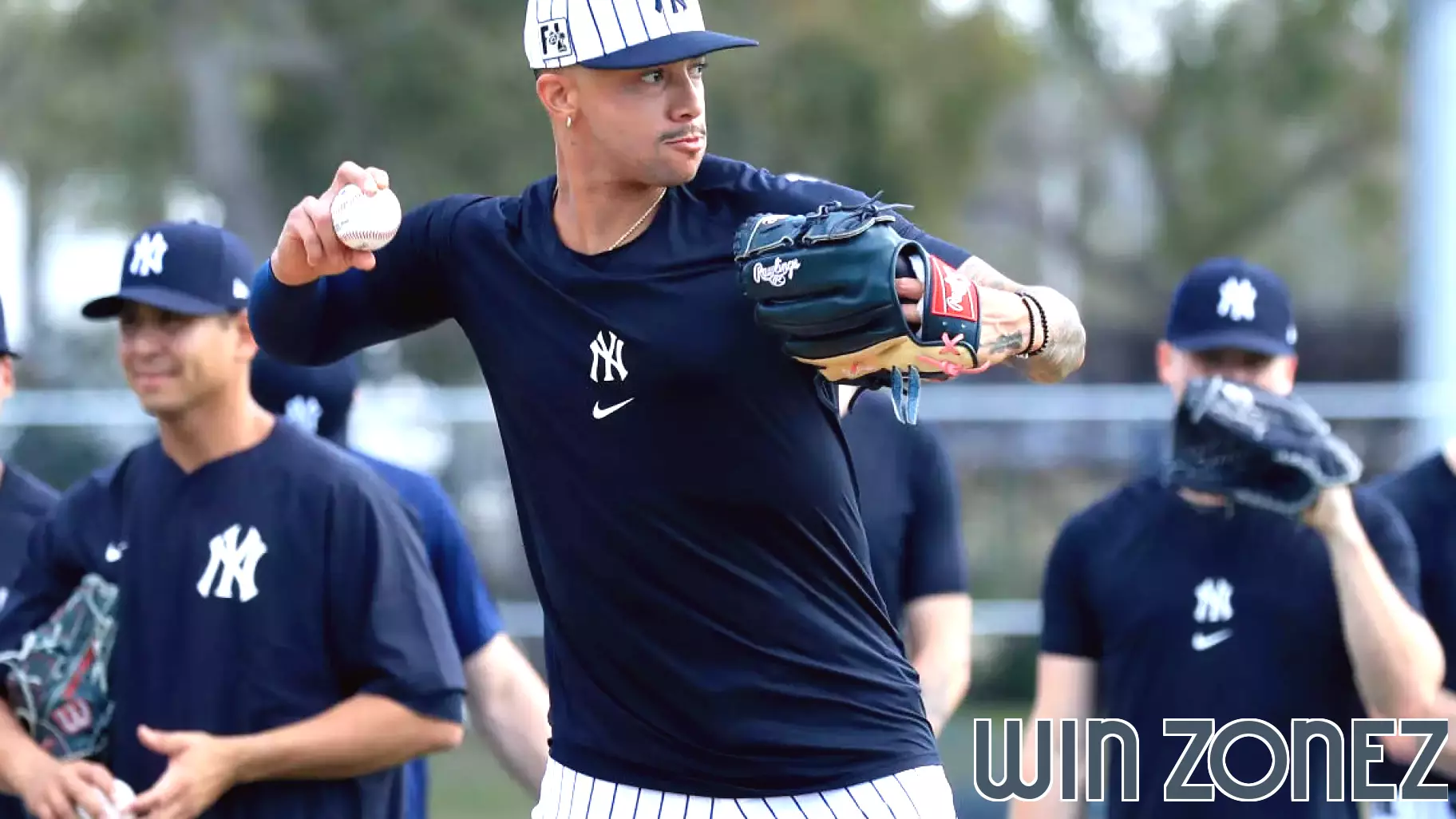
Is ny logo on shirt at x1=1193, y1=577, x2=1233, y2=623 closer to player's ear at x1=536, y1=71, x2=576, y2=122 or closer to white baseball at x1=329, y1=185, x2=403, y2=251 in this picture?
player's ear at x1=536, y1=71, x2=576, y2=122

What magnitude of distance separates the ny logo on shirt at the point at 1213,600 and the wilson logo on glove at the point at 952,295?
2220 millimetres

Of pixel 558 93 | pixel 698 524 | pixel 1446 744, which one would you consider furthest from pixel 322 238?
pixel 1446 744

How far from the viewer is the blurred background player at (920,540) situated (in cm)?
610

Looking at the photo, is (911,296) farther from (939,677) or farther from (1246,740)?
(939,677)

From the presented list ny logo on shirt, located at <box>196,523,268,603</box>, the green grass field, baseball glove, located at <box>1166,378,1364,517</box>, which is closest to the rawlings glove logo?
ny logo on shirt, located at <box>196,523,268,603</box>

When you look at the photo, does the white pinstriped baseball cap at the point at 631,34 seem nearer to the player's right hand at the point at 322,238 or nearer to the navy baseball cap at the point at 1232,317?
the player's right hand at the point at 322,238

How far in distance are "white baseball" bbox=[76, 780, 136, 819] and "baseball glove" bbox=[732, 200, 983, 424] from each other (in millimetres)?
2225

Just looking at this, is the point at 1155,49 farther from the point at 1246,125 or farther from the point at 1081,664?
the point at 1081,664

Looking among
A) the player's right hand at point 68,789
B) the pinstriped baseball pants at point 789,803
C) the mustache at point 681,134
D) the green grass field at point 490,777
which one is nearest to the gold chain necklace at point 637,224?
the mustache at point 681,134

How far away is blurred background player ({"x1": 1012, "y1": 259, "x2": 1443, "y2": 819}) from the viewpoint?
5.21m

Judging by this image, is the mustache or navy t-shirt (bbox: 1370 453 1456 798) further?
navy t-shirt (bbox: 1370 453 1456 798)

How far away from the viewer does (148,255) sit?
5289 millimetres

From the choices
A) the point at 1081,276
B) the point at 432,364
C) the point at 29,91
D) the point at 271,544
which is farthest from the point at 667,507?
the point at 1081,276

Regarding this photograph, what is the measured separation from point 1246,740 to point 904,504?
1.32 m
